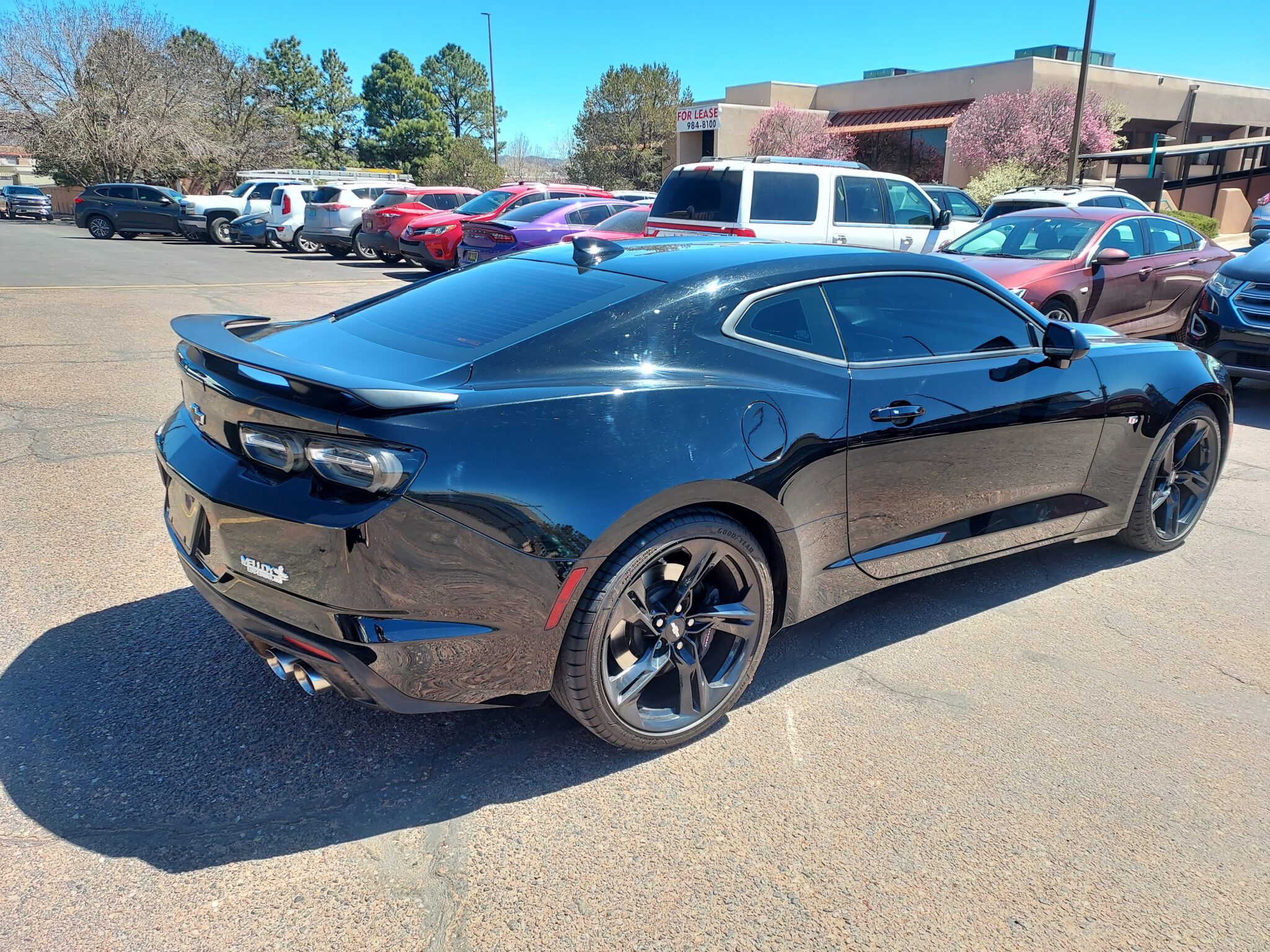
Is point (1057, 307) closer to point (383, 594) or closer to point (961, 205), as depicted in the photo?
point (383, 594)

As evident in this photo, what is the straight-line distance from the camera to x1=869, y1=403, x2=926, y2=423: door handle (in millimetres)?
3398

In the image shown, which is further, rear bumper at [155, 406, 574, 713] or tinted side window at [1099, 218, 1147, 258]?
tinted side window at [1099, 218, 1147, 258]

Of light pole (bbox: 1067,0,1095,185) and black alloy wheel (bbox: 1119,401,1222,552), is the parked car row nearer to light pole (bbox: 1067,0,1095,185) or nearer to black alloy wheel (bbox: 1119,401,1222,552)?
black alloy wheel (bbox: 1119,401,1222,552)

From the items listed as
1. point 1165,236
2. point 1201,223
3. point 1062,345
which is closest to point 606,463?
point 1062,345

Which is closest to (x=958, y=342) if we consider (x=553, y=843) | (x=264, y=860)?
(x=553, y=843)

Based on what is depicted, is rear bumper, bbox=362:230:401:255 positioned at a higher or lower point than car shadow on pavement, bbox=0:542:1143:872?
higher

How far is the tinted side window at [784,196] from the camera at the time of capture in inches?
403

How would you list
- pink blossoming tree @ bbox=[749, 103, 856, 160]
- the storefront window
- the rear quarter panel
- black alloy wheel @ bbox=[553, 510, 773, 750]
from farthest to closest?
pink blossoming tree @ bbox=[749, 103, 856, 160] < the storefront window < the rear quarter panel < black alloy wheel @ bbox=[553, 510, 773, 750]

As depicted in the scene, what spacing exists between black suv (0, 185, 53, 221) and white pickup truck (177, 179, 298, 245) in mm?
17352

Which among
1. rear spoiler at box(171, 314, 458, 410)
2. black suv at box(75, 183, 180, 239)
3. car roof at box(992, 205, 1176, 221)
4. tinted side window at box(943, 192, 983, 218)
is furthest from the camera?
black suv at box(75, 183, 180, 239)

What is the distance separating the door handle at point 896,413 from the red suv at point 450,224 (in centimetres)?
1417

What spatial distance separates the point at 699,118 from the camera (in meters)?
44.1

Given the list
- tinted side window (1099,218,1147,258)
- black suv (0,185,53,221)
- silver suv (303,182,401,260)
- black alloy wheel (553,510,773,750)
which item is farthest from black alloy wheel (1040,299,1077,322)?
black suv (0,185,53,221)

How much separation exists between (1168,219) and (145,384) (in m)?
10.4
